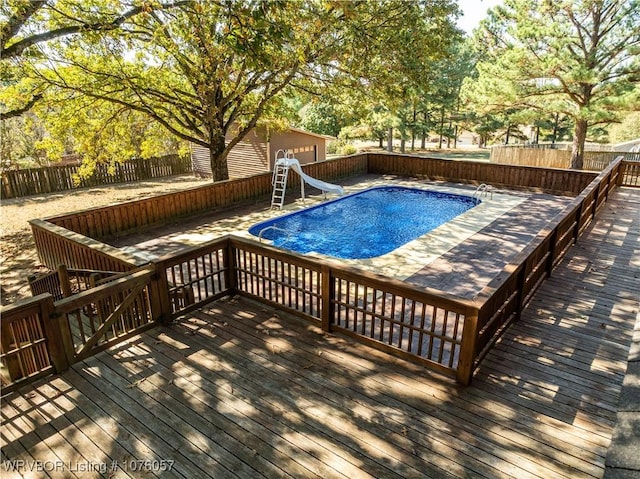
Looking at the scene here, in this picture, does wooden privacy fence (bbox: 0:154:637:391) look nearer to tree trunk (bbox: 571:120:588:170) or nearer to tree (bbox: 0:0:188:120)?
tree (bbox: 0:0:188:120)

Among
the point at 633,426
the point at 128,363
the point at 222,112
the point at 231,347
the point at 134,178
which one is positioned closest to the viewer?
the point at 633,426

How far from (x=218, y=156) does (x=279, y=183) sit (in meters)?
2.20

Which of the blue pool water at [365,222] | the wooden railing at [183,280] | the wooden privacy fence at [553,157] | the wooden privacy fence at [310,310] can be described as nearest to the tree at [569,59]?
the wooden privacy fence at [553,157]

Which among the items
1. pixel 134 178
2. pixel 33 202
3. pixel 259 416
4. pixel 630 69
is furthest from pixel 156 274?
pixel 630 69

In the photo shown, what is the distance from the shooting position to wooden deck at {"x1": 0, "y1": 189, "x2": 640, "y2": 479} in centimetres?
304

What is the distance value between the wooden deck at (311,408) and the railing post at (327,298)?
0.54ft

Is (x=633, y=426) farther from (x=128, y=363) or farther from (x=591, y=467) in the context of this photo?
(x=128, y=363)

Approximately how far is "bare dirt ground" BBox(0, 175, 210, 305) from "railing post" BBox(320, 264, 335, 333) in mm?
5810

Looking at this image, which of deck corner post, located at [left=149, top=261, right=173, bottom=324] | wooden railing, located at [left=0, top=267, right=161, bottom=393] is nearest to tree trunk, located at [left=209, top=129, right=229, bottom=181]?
deck corner post, located at [left=149, top=261, right=173, bottom=324]

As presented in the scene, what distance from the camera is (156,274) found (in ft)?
15.6

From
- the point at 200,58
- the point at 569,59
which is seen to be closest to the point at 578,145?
the point at 569,59

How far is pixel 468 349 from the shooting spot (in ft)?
12.3

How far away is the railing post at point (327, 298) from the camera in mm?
4555

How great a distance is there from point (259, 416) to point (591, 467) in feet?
8.39
